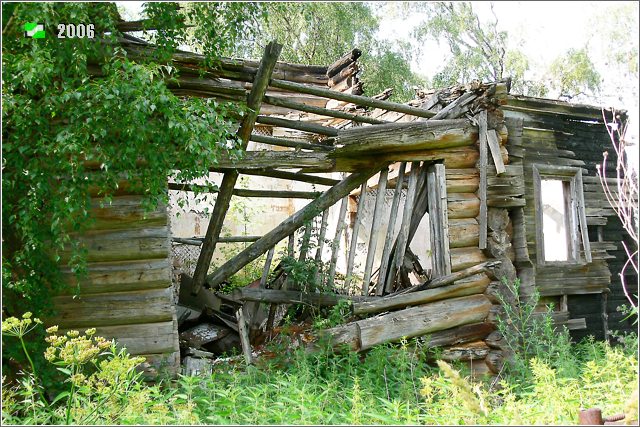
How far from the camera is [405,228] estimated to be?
26.6 ft

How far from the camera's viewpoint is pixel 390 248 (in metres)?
8.29

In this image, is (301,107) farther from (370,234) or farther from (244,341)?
(244,341)

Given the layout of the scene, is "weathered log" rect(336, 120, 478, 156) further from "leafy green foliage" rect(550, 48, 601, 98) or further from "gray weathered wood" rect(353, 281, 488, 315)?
"leafy green foliage" rect(550, 48, 601, 98)

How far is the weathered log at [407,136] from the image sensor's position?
760 centimetres

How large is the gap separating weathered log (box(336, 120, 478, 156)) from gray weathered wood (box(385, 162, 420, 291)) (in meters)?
0.43

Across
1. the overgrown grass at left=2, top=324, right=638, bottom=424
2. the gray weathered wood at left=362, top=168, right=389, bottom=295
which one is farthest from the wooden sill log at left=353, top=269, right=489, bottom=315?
the overgrown grass at left=2, top=324, right=638, bottom=424

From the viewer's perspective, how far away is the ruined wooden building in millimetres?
6594

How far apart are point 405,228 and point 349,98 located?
1.78m

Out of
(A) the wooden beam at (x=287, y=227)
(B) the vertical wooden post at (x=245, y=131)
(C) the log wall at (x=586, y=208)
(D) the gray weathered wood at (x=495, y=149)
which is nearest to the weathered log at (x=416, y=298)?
(A) the wooden beam at (x=287, y=227)

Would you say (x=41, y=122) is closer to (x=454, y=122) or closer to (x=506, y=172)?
(x=454, y=122)

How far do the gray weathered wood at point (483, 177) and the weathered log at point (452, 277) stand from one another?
0.28 m

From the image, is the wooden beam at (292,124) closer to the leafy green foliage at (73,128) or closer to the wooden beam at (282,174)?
the wooden beam at (282,174)

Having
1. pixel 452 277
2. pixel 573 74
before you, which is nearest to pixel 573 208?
pixel 452 277

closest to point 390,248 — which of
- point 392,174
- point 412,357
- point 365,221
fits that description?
point 412,357
